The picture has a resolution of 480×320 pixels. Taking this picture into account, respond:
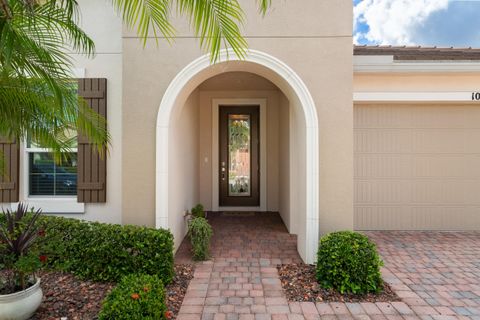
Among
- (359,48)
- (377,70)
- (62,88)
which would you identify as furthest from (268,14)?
(359,48)

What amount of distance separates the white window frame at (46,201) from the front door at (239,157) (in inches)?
144

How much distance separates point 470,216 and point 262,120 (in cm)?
507

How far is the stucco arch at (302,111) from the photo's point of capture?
13.0 ft

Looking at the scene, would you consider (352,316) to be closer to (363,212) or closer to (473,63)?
(363,212)

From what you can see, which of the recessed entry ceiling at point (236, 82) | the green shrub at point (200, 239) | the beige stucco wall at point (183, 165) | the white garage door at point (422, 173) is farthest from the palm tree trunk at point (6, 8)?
the white garage door at point (422, 173)

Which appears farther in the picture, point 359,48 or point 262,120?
point 262,120

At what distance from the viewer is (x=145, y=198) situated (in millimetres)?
4023

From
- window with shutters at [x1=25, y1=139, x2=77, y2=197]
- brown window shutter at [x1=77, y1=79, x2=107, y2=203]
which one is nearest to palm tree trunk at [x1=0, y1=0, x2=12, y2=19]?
brown window shutter at [x1=77, y1=79, x2=107, y2=203]

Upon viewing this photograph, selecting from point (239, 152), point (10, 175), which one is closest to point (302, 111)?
point (239, 152)

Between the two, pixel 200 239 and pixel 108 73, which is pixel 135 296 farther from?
pixel 108 73

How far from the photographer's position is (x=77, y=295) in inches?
130

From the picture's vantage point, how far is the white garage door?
18.6 ft

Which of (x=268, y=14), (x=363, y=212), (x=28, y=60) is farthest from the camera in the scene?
(x=363, y=212)

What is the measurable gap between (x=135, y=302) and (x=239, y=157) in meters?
5.37
